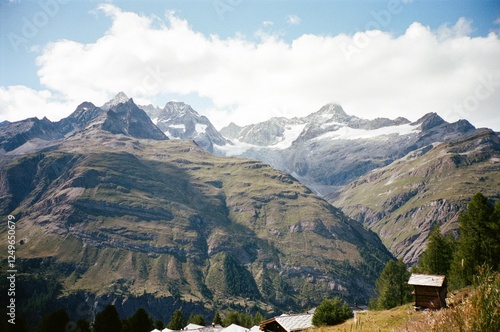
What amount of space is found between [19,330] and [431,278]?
82.9 meters

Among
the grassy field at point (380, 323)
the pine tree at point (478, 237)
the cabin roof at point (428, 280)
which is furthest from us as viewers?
the pine tree at point (478, 237)

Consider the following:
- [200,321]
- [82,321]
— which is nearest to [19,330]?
[82,321]

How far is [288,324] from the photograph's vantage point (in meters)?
53.9

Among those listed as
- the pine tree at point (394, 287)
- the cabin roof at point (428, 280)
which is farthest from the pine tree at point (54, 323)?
the cabin roof at point (428, 280)

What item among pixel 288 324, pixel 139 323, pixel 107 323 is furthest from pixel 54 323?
pixel 288 324

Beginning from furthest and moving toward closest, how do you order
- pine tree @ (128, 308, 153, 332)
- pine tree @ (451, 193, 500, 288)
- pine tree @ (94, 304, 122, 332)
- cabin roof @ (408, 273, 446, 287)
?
pine tree @ (128, 308, 153, 332)
pine tree @ (94, 304, 122, 332)
pine tree @ (451, 193, 500, 288)
cabin roof @ (408, 273, 446, 287)

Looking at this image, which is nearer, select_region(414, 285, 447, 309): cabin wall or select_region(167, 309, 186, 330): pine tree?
select_region(414, 285, 447, 309): cabin wall

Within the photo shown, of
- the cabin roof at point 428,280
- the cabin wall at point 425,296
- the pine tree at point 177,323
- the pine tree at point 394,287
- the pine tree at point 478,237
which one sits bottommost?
the pine tree at point 177,323

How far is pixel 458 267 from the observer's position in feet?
190

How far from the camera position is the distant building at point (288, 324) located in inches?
2093

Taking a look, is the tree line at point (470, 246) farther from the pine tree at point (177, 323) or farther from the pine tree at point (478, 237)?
the pine tree at point (177, 323)

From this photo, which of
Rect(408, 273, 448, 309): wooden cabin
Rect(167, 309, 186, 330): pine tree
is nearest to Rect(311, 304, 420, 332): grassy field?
Rect(408, 273, 448, 309): wooden cabin

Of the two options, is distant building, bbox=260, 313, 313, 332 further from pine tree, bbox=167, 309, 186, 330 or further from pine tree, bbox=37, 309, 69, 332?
pine tree, bbox=167, 309, 186, 330

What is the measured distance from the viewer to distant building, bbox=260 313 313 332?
5317 cm
